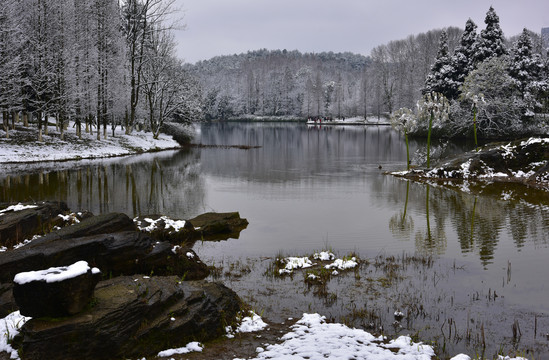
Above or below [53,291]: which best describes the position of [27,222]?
below

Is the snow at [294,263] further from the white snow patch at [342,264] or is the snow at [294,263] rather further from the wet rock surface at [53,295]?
the wet rock surface at [53,295]

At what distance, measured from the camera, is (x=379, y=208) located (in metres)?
20.2

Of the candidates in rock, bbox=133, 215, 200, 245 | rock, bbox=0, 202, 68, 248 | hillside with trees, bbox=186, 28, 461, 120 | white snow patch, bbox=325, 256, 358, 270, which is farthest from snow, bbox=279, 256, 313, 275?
hillside with trees, bbox=186, 28, 461, 120

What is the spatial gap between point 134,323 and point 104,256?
2814 mm

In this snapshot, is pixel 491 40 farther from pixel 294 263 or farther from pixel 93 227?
pixel 93 227

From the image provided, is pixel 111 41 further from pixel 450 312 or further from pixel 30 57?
pixel 450 312

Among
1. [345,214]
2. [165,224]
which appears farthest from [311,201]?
[165,224]

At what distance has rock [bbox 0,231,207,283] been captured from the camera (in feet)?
26.7

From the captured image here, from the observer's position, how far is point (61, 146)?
123ft

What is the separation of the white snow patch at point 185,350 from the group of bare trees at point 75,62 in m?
31.2

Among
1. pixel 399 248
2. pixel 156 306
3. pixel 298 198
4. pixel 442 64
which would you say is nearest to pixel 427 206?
pixel 298 198

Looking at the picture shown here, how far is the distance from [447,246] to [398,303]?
5.35 m

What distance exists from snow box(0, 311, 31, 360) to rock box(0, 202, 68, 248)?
5.20m

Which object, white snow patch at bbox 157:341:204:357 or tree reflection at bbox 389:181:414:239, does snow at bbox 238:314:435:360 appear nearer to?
white snow patch at bbox 157:341:204:357
